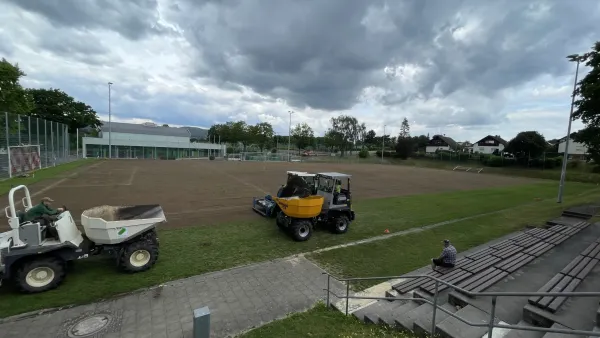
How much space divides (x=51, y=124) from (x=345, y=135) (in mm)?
89318

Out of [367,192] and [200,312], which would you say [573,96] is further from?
[200,312]

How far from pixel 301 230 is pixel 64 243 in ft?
22.6

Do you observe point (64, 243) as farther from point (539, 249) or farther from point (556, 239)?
point (556, 239)

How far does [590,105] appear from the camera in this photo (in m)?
14.3

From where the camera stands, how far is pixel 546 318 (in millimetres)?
4430

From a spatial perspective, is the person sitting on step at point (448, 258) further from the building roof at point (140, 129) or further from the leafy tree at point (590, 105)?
the building roof at point (140, 129)

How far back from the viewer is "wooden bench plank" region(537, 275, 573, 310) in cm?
461

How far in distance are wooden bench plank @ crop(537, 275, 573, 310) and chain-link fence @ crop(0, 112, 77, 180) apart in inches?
1289

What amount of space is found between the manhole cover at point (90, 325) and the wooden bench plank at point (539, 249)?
10529 mm

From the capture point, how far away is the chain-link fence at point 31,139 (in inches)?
904

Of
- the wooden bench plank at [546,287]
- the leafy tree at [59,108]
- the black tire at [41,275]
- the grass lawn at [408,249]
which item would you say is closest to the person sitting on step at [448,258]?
the grass lawn at [408,249]

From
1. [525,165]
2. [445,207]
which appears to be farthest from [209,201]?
[525,165]

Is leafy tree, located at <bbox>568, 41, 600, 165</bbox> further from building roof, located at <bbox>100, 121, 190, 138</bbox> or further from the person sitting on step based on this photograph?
building roof, located at <bbox>100, 121, 190, 138</bbox>

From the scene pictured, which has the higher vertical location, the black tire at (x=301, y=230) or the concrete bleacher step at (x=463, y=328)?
the concrete bleacher step at (x=463, y=328)
